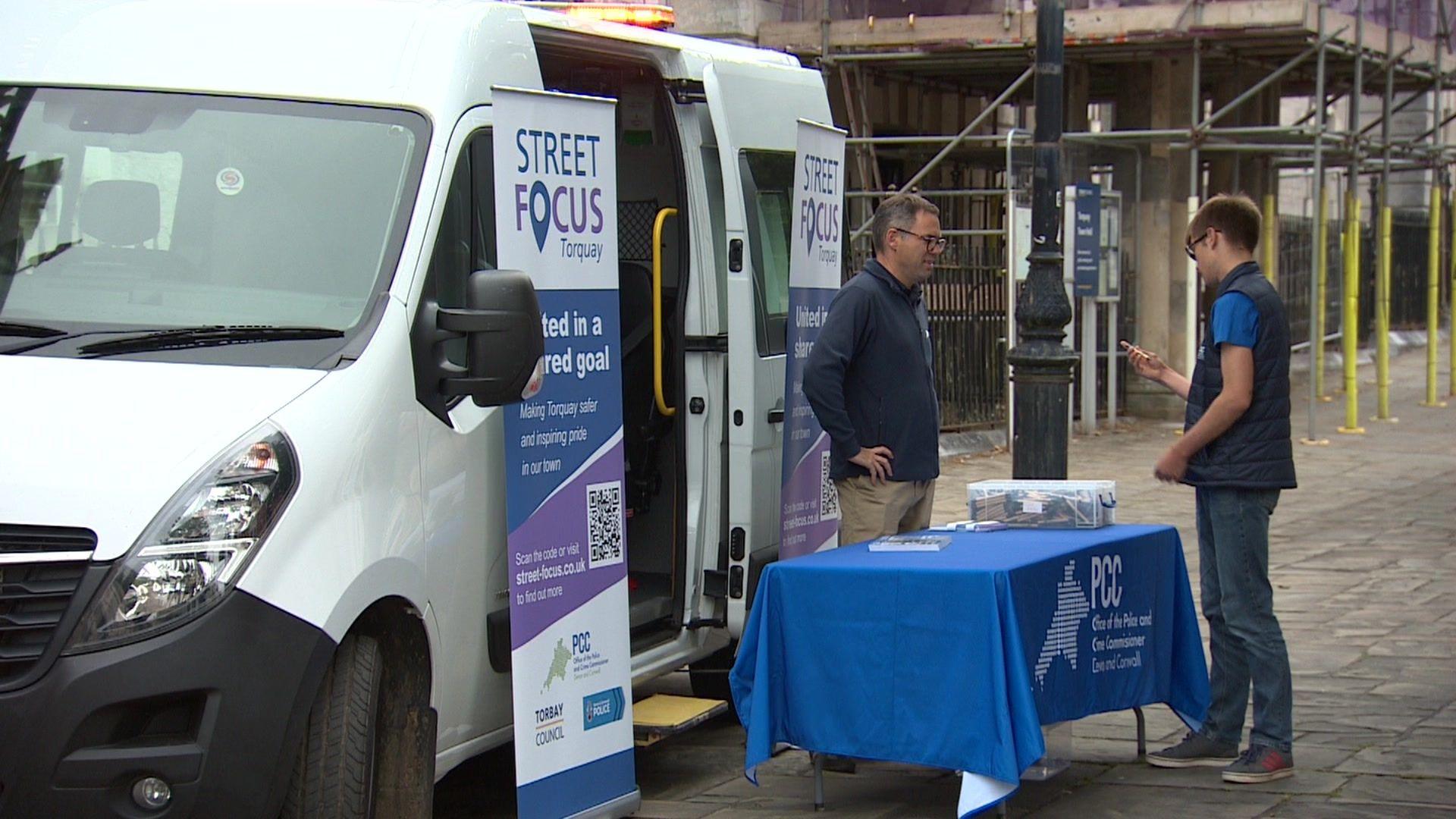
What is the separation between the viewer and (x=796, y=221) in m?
7.59

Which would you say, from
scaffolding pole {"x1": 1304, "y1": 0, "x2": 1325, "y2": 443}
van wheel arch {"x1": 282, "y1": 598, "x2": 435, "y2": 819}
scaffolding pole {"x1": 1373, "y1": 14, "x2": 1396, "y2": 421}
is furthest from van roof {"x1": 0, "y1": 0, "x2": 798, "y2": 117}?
scaffolding pole {"x1": 1373, "y1": 14, "x2": 1396, "y2": 421}

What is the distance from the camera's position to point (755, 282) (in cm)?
774

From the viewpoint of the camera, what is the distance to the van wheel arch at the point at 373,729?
5.03m

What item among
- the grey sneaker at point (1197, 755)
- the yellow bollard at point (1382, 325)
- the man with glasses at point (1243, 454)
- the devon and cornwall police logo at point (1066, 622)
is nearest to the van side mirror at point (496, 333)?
the devon and cornwall police logo at point (1066, 622)

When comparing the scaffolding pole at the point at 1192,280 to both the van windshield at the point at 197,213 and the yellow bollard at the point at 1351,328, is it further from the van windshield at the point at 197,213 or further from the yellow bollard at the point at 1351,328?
the van windshield at the point at 197,213

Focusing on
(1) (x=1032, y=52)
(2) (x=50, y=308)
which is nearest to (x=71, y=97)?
(2) (x=50, y=308)

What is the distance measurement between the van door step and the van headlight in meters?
2.08

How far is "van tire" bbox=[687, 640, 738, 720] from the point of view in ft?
26.5

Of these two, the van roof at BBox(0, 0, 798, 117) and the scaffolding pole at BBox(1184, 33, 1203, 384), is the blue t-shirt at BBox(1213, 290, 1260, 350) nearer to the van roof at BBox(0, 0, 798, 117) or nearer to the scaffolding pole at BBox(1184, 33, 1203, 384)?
the van roof at BBox(0, 0, 798, 117)

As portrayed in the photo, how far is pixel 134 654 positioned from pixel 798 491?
139 inches

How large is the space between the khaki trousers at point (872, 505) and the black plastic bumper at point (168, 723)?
292 centimetres

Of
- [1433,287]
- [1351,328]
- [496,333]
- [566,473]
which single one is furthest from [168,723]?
[1433,287]

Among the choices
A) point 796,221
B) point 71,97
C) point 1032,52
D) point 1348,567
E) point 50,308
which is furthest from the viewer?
point 1032,52

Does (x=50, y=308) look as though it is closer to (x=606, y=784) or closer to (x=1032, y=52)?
(x=606, y=784)
